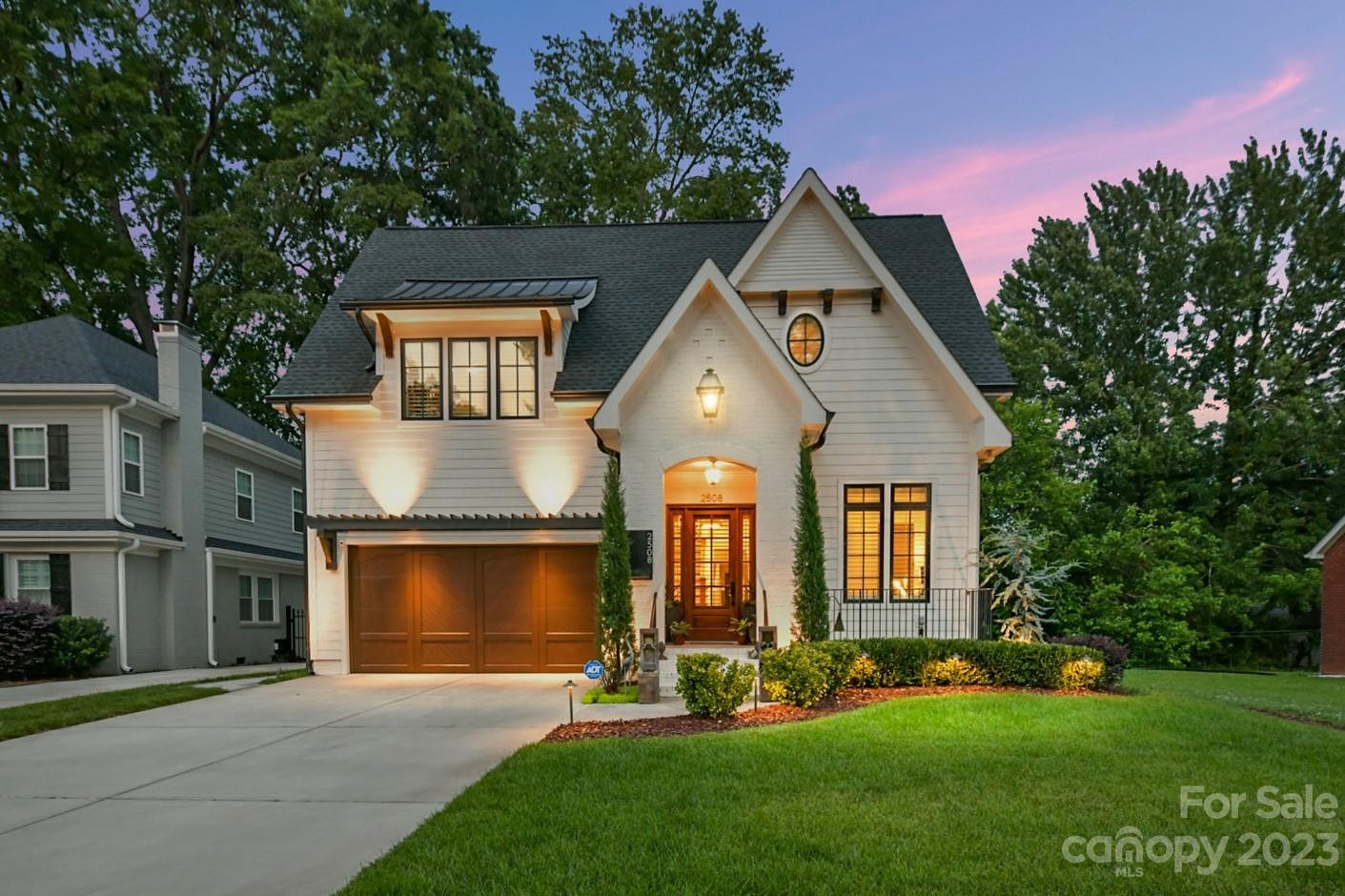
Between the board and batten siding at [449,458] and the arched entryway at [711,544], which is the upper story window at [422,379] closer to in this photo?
the board and batten siding at [449,458]

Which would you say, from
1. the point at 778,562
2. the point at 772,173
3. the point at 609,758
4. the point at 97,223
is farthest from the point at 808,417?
the point at 97,223

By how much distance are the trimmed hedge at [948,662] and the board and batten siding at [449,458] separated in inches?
197

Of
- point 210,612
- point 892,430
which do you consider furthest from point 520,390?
point 210,612

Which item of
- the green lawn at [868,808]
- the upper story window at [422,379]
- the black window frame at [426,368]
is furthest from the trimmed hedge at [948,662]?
the upper story window at [422,379]

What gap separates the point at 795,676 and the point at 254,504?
17.0m

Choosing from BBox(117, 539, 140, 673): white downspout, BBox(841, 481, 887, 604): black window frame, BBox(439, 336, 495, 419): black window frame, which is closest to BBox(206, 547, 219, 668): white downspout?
BBox(117, 539, 140, 673): white downspout

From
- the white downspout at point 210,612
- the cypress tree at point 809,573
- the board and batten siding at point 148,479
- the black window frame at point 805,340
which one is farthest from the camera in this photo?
the white downspout at point 210,612

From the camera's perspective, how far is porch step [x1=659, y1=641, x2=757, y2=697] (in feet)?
34.4

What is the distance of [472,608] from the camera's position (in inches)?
498

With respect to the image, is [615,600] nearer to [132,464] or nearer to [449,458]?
[449,458]

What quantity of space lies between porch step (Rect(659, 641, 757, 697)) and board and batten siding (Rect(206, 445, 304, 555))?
13061mm

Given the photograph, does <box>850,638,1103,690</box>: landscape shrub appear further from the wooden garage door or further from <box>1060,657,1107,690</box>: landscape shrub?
the wooden garage door

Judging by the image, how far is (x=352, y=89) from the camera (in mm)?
23469

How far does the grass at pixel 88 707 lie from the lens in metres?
8.74
